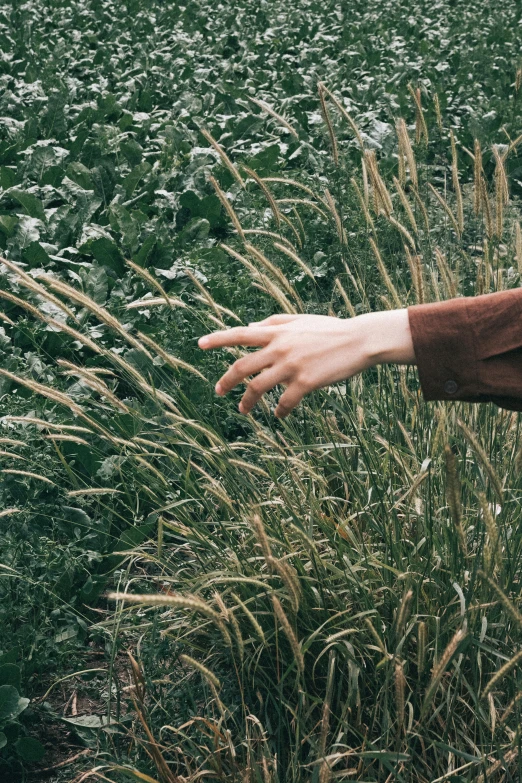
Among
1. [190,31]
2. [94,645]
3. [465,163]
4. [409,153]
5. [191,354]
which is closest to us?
[409,153]

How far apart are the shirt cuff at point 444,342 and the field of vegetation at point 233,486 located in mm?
108

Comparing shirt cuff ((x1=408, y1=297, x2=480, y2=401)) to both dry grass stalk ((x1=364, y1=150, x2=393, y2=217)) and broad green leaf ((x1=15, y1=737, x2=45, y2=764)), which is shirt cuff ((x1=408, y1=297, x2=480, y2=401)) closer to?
dry grass stalk ((x1=364, y1=150, x2=393, y2=217))

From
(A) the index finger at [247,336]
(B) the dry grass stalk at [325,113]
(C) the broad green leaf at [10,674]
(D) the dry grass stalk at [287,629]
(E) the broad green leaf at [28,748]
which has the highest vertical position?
(B) the dry grass stalk at [325,113]

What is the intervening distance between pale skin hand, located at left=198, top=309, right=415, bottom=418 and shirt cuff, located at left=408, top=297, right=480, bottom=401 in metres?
0.02

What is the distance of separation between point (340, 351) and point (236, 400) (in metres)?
2.09

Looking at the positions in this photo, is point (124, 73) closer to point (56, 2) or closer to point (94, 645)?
point (56, 2)

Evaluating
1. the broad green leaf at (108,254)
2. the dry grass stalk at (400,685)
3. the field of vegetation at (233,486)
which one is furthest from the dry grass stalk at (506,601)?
the broad green leaf at (108,254)

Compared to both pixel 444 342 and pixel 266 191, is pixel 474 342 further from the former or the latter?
pixel 266 191

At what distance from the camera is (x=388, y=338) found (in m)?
1.32

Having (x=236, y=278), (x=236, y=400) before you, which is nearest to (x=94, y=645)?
(x=236, y=400)

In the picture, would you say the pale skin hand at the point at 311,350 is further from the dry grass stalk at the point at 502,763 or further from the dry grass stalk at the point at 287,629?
the dry grass stalk at the point at 502,763

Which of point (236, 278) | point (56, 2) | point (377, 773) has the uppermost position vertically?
point (56, 2)

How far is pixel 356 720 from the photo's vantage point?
1.98m

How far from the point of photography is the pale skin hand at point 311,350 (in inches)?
49.8
